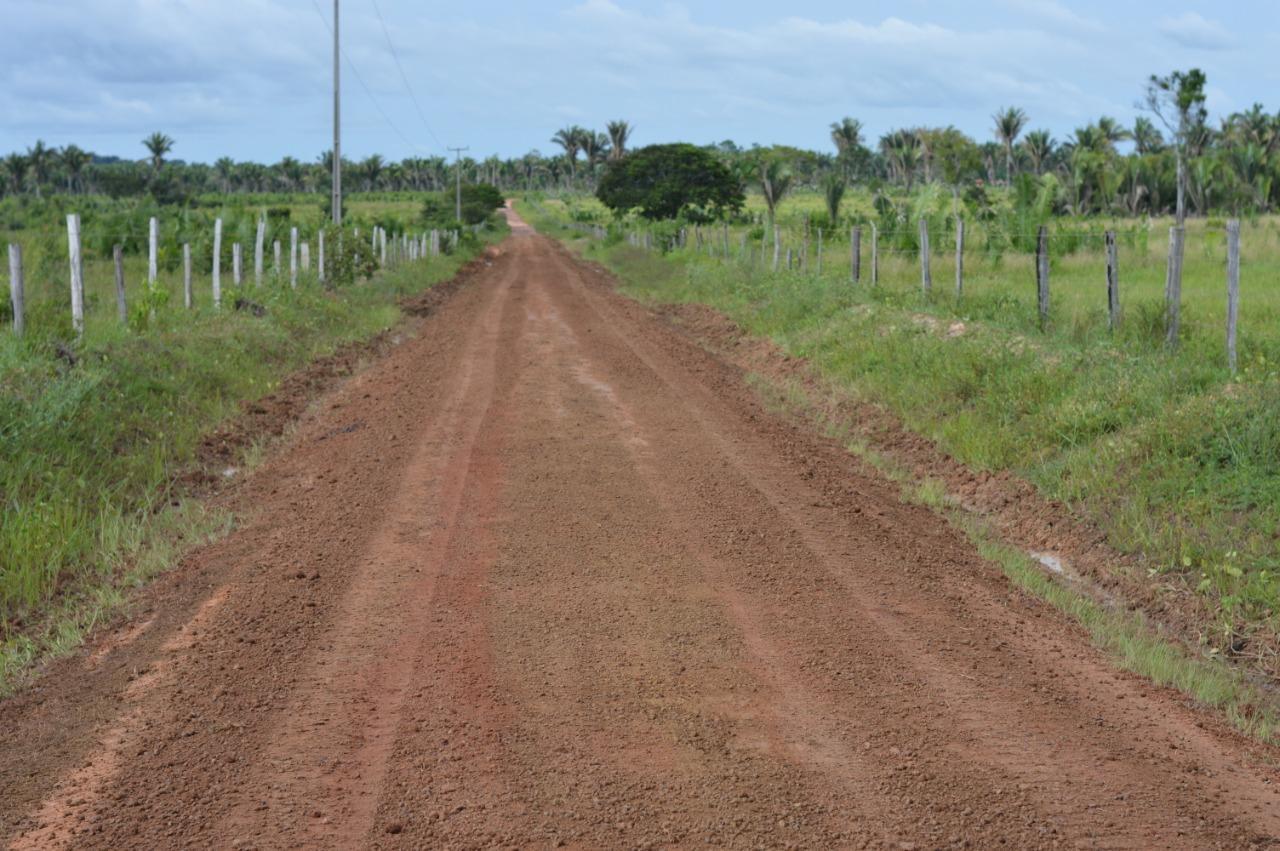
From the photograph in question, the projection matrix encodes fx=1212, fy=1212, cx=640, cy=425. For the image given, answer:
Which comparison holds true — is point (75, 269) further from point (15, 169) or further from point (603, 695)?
point (15, 169)

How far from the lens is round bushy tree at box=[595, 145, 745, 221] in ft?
216

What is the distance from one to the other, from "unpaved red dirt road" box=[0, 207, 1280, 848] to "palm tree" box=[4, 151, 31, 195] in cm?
11951

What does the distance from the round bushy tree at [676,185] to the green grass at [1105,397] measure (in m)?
44.8

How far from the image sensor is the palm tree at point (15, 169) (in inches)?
4449

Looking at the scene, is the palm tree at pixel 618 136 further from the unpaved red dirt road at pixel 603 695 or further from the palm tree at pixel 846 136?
the unpaved red dirt road at pixel 603 695

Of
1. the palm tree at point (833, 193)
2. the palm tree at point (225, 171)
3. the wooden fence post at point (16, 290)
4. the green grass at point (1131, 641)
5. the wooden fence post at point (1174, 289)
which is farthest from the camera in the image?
the palm tree at point (225, 171)

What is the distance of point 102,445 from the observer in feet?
33.9

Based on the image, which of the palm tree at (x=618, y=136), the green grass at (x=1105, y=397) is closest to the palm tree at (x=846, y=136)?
the palm tree at (x=618, y=136)

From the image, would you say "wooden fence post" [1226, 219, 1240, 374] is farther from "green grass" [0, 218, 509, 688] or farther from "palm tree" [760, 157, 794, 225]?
"palm tree" [760, 157, 794, 225]

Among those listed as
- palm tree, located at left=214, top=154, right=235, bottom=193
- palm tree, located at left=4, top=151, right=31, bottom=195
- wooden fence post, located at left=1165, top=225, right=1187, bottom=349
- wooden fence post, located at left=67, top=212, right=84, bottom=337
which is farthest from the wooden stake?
palm tree, located at left=214, top=154, right=235, bottom=193

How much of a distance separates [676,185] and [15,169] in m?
77.8

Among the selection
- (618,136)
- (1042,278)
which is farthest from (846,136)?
(1042,278)

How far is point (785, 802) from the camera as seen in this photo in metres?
4.49

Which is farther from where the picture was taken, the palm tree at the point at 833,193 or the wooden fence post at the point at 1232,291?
the palm tree at the point at 833,193
